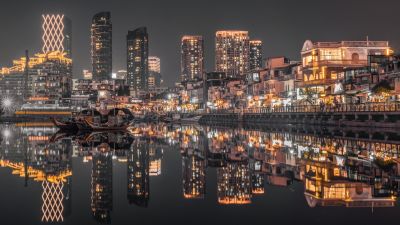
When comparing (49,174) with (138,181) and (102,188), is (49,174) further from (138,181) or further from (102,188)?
(102,188)

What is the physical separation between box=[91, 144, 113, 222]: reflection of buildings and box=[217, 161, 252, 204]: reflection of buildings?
11.5ft

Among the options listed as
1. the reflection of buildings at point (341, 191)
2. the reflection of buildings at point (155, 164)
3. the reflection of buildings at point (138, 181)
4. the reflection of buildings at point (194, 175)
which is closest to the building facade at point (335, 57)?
the reflection of buildings at point (194, 175)

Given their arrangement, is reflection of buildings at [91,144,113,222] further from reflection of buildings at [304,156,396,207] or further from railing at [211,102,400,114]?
railing at [211,102,400,114]

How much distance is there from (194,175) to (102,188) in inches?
213

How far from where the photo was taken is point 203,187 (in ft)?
60.0

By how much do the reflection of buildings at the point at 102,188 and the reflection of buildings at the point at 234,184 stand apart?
350 centimetres

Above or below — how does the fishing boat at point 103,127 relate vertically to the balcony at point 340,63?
below

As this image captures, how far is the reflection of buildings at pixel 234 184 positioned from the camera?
15.4m

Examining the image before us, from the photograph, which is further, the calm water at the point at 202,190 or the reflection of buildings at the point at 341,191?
the reflection of buildings at the point at 341,191

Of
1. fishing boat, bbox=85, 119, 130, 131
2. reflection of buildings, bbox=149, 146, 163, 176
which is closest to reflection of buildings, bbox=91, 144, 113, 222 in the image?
reflection of buildings, bbox=149, 146, 163, 176

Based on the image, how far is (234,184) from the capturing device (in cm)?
1867

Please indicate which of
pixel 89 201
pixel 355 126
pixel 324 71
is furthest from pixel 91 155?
pixel 324 71

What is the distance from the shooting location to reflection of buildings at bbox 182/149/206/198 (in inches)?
674

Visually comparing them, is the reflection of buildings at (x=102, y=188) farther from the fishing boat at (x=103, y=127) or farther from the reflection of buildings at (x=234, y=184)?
the fishing boat at (x=103, y=127)
